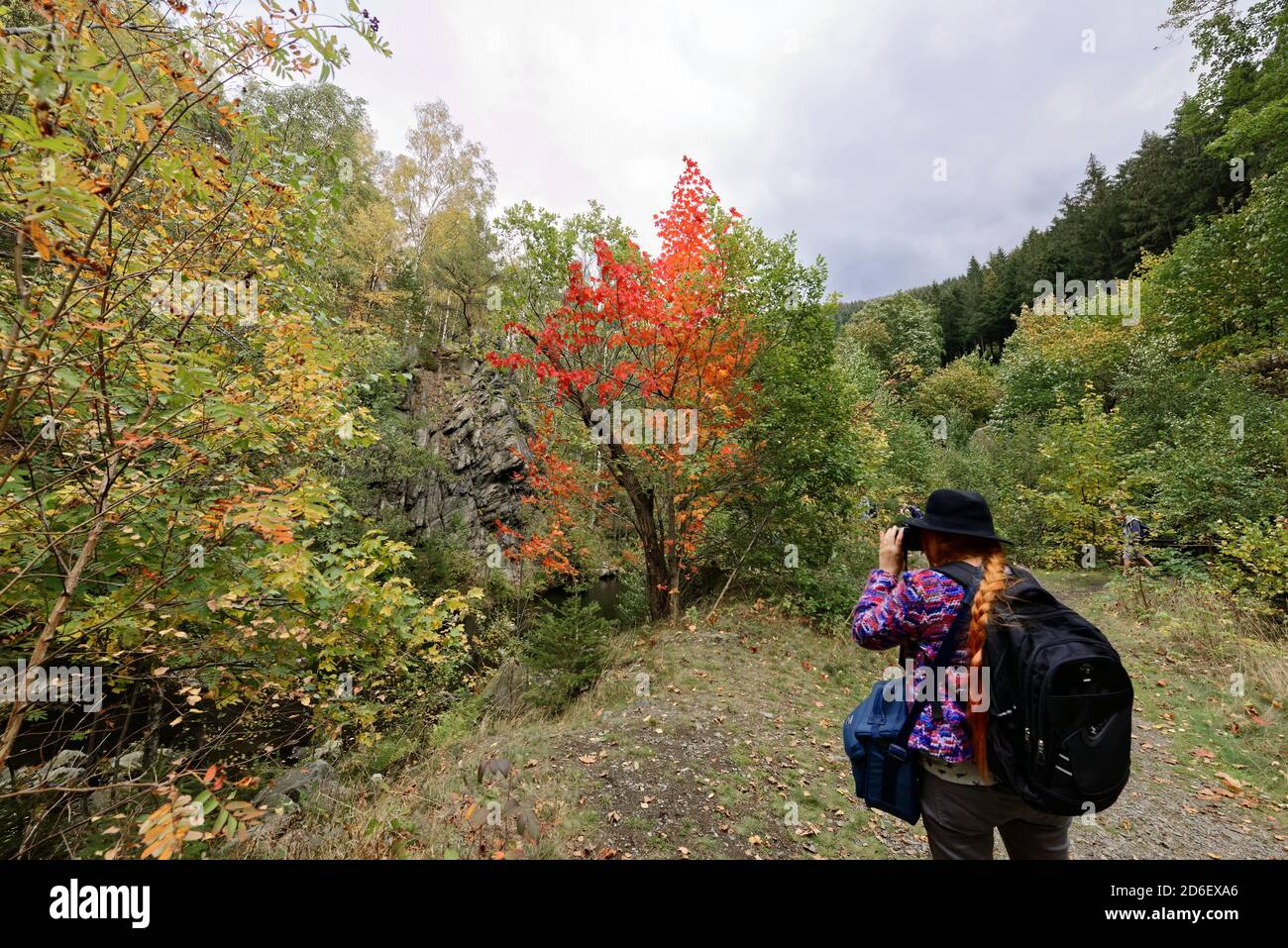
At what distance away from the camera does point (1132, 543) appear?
967 cm

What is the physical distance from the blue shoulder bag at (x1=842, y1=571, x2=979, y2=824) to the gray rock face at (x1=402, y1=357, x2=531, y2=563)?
58.8 feet

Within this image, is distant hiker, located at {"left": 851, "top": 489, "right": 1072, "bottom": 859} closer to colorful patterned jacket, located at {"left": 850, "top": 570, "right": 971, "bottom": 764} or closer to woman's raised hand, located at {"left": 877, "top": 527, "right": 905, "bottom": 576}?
colorful patterned jacket, located at {"left": 850, "top": 570, "right": 971, "bottom": 764}

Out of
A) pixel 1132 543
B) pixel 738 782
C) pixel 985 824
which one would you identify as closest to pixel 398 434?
pixel 738 782

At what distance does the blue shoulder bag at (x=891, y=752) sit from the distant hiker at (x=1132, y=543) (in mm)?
10705

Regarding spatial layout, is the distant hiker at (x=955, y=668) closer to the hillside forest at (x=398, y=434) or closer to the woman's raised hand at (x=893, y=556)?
the woman's raised hand at (x=893, y=556)

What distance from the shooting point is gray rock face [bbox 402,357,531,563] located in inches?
773

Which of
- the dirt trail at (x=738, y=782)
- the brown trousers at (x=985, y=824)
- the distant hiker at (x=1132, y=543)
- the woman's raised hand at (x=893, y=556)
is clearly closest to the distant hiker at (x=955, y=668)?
the brown trousers at (x=985, y=824)

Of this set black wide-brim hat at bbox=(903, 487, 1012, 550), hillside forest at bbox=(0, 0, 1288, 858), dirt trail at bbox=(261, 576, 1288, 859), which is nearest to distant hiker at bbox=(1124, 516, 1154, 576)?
hillside forest at bbox=(0, 0, 1288, 858)

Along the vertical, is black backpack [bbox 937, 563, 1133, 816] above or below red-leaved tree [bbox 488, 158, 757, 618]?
below

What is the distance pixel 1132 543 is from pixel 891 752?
11.5m

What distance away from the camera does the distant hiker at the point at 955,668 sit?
1999mm

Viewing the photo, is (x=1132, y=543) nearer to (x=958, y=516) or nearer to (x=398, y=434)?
(x=958, y=516)
